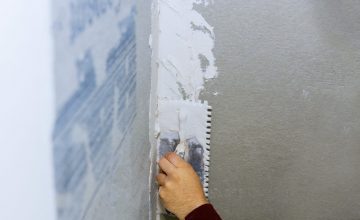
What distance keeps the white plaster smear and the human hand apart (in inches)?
7.8

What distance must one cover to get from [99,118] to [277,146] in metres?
0.76

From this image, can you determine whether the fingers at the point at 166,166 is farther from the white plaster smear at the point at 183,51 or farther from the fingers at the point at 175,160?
the white plaster smear at the point at 183,51

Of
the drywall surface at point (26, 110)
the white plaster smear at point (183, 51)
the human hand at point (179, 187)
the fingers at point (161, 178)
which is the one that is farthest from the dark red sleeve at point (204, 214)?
the drywall surface at point (26, 110)

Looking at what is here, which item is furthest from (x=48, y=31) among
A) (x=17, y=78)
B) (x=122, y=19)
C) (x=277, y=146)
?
(x=277, y=146)

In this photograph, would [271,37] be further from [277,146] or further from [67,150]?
[67,150]

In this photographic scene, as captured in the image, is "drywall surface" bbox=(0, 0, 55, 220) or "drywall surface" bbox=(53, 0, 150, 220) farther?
"drywall surface" bbox=(53, 0, 150, 220)

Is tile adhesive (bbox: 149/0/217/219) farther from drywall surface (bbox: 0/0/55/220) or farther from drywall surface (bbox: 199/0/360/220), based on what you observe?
drywall surface (bbox: 0/0/55/220)

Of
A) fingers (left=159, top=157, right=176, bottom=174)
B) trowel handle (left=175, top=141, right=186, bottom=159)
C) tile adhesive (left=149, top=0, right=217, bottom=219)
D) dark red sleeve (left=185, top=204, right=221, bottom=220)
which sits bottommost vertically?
dark red sleeve (left=185, top=204, right=221, bottom=220)

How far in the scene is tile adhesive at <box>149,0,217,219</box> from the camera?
45.2 inches

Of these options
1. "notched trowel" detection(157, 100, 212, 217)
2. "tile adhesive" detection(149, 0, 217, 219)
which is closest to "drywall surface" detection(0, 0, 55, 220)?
"tile adhesive" detection(149, 0, 217, 219)

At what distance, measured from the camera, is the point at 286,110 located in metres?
1.23

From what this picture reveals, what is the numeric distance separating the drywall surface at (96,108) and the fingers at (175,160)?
0.23 meters

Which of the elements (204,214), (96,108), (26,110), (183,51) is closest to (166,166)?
(204,214)

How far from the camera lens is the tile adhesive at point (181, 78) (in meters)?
1.15
